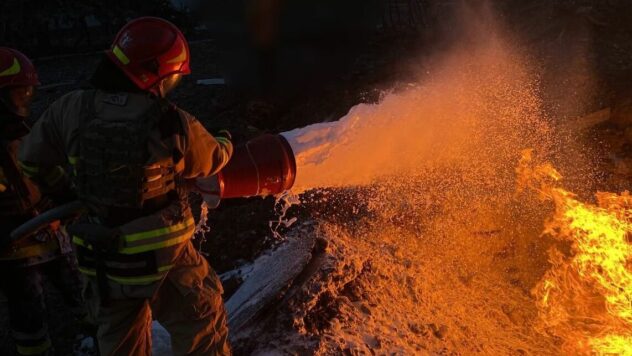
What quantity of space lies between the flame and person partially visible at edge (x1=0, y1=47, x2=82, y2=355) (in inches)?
142

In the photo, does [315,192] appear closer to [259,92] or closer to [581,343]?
[259,92]

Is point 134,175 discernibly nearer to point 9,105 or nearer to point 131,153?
point 131,153

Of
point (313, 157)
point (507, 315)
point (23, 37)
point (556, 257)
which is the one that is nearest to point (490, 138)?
point (556, 257)

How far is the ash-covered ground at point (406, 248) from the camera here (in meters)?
3.10

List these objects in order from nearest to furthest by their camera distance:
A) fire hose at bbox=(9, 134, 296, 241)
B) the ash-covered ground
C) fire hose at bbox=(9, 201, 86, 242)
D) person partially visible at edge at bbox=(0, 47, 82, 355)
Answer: fire hose at bbox=(9, 201, 86, 242), fire hose at bbox=(9, 134, 296, 241), person partially visible at edge at bbox=(0, 47, 82, 355), the ash-covered ground

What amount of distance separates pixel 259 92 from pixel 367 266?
2.92 metres

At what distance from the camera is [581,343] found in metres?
3.75

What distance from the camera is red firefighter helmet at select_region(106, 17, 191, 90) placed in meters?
2.10

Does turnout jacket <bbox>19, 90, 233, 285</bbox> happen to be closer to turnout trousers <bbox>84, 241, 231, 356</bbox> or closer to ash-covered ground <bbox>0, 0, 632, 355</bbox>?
turnout trousers <bbox>84, 241, 231, 356</bbox>

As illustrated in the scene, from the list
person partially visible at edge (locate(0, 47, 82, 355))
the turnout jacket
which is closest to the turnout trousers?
the turnout jacket

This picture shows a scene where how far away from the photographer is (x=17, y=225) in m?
2.96

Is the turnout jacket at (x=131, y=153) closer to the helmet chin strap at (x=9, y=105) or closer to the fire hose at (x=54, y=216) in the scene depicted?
the fire hose at (x=54, y=216)

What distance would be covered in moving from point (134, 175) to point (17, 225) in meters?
1.36

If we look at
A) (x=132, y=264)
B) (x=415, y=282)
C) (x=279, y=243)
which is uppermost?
(x=132, y=264)
